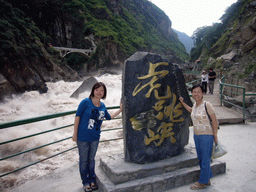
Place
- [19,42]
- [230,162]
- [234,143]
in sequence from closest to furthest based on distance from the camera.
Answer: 1. [230,162]
2. [234,143]
3. [19,42]

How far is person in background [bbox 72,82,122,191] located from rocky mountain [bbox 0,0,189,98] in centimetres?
127

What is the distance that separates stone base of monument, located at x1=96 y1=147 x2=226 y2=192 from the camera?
7.39 feet

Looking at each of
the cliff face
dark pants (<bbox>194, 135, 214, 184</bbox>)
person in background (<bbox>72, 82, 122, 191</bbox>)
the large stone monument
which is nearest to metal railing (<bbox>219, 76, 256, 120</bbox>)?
the large stone monument

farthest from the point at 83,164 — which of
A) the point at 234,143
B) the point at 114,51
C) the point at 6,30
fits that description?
the point at 114,51

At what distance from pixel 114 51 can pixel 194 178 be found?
2812cm

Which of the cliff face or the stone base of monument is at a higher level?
the cliff face

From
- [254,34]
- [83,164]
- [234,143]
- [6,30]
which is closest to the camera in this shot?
[83,164]

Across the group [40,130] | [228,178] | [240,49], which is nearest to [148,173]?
[228,178]

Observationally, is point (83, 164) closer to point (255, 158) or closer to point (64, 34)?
point (255, 158)

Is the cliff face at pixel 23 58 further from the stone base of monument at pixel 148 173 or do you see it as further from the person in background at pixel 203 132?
the person in background at pixel 203 132

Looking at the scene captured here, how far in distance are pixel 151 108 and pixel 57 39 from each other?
28803 mm

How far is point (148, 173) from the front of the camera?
7.94 feet

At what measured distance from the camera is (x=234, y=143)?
3.90m

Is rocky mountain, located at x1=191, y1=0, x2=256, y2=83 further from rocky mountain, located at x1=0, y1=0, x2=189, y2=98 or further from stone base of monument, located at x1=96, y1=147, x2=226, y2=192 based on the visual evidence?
stone base of monument, located at x1=96, y1=147, x2=226, y2=192
